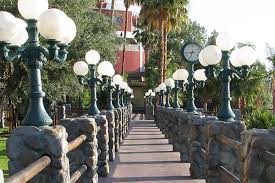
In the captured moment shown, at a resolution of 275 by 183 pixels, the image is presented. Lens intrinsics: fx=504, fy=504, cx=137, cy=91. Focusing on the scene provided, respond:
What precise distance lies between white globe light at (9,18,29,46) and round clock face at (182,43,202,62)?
11063 millimetres

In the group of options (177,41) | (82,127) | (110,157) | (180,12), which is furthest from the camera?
(177,41)

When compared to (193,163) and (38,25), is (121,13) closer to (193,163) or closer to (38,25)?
(193,163)

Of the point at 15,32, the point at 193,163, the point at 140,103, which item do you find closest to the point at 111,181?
the point at 193,163

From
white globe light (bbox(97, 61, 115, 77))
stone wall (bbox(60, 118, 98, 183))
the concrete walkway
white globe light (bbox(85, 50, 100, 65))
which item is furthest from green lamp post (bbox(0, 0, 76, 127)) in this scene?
white globe light (bbox(97, 61, 115, 77))

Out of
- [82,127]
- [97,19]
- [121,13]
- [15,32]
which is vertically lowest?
[82,127]

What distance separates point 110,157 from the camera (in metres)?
14.2

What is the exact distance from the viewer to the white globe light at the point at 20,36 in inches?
272

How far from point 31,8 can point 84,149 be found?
2.72 meters

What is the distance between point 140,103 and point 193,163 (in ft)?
197

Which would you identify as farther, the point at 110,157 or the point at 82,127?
the point at 110,157

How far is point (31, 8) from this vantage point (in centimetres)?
678

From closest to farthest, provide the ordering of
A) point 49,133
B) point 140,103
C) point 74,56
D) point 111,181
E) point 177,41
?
point 49,133 → point 111,181 → point 74,56 → point 177,41 → point 140,103

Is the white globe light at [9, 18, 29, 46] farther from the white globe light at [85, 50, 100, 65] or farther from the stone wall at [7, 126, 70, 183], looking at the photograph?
the white globe light at [85, 50, 100, 65]

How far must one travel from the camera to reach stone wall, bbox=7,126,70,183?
519 centimetres
